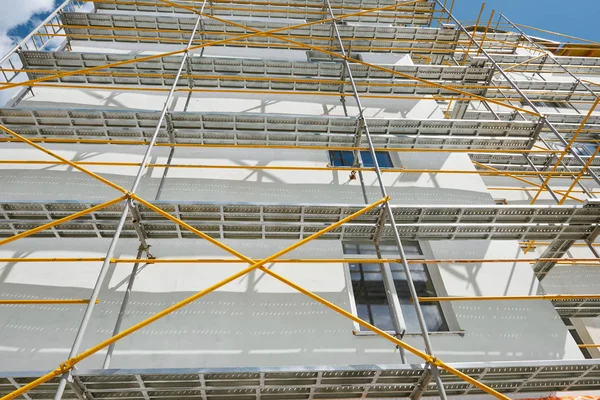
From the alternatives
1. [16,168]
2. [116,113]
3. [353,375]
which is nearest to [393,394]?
[353,375]

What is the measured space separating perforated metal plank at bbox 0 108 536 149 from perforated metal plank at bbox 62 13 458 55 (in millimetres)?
3477

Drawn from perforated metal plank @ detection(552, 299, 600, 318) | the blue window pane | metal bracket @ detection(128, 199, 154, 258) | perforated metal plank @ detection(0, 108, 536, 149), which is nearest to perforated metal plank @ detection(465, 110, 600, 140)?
perforated metal plank @ detection(0, 108, 536, 149)

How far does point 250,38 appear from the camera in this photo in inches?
347

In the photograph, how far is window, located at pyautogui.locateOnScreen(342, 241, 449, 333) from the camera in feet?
16.6

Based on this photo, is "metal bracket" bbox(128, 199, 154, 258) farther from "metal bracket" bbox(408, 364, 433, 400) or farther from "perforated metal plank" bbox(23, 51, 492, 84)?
"perforated metal plank" bbox(23, 51, 492, 84)

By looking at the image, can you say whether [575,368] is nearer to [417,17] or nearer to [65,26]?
[417,17]

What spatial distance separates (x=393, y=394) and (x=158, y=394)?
8.09 ft

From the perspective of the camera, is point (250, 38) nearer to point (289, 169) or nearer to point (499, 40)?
point (289, 169)

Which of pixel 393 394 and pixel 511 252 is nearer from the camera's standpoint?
pixel 393 394

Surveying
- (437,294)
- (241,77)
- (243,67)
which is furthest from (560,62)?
(241,77)

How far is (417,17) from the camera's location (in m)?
10.7

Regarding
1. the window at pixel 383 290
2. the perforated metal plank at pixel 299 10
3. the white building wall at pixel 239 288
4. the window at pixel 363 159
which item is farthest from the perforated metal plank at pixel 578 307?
the perforated metal plank at pixel 299 10

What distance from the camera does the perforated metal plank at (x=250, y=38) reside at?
8.32m

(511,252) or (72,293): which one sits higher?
(511,252)
